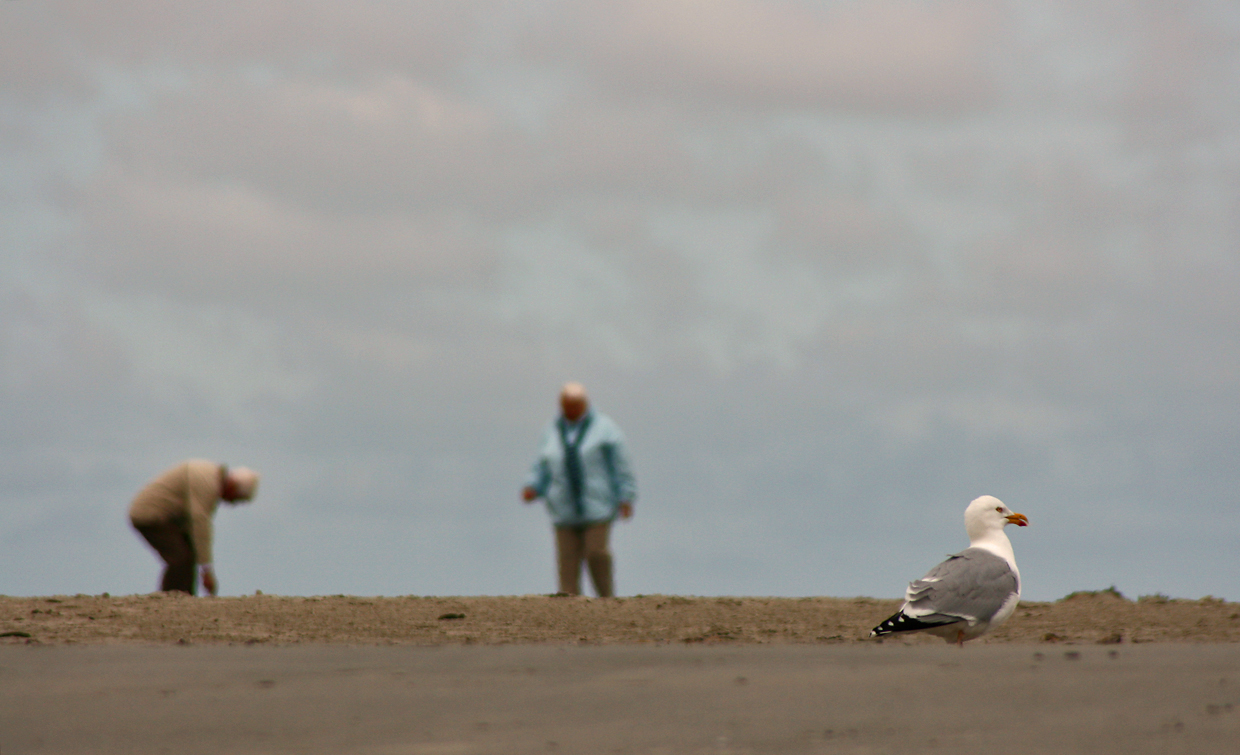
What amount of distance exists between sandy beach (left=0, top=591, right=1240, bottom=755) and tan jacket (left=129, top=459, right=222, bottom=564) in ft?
4.67

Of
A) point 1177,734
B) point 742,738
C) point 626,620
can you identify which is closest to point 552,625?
point 626,620

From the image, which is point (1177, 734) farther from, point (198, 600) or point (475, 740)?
point (198, 600)

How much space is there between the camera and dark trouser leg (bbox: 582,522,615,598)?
13242mm

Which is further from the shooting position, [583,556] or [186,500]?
[583,556]

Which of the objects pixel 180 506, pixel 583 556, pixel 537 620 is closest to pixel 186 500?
pixel 180 506

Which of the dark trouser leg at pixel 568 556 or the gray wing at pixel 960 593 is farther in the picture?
the dark trouser leg at pixel 568 556

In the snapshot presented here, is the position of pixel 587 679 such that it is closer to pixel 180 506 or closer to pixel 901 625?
pixel 901 625

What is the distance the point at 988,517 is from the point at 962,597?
853 mm

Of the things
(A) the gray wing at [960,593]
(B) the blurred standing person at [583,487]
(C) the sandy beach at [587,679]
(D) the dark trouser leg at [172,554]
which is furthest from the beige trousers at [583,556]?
(A) the gray wing at [960,593]

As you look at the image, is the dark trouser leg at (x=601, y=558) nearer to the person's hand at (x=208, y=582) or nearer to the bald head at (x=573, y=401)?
the bald head at (x=573, y=401)

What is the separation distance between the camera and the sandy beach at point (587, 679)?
5.75m

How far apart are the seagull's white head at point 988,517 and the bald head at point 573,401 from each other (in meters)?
4.76

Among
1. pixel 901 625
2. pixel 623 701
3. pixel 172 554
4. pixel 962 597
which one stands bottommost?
pixel 623 701

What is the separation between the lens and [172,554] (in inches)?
525
